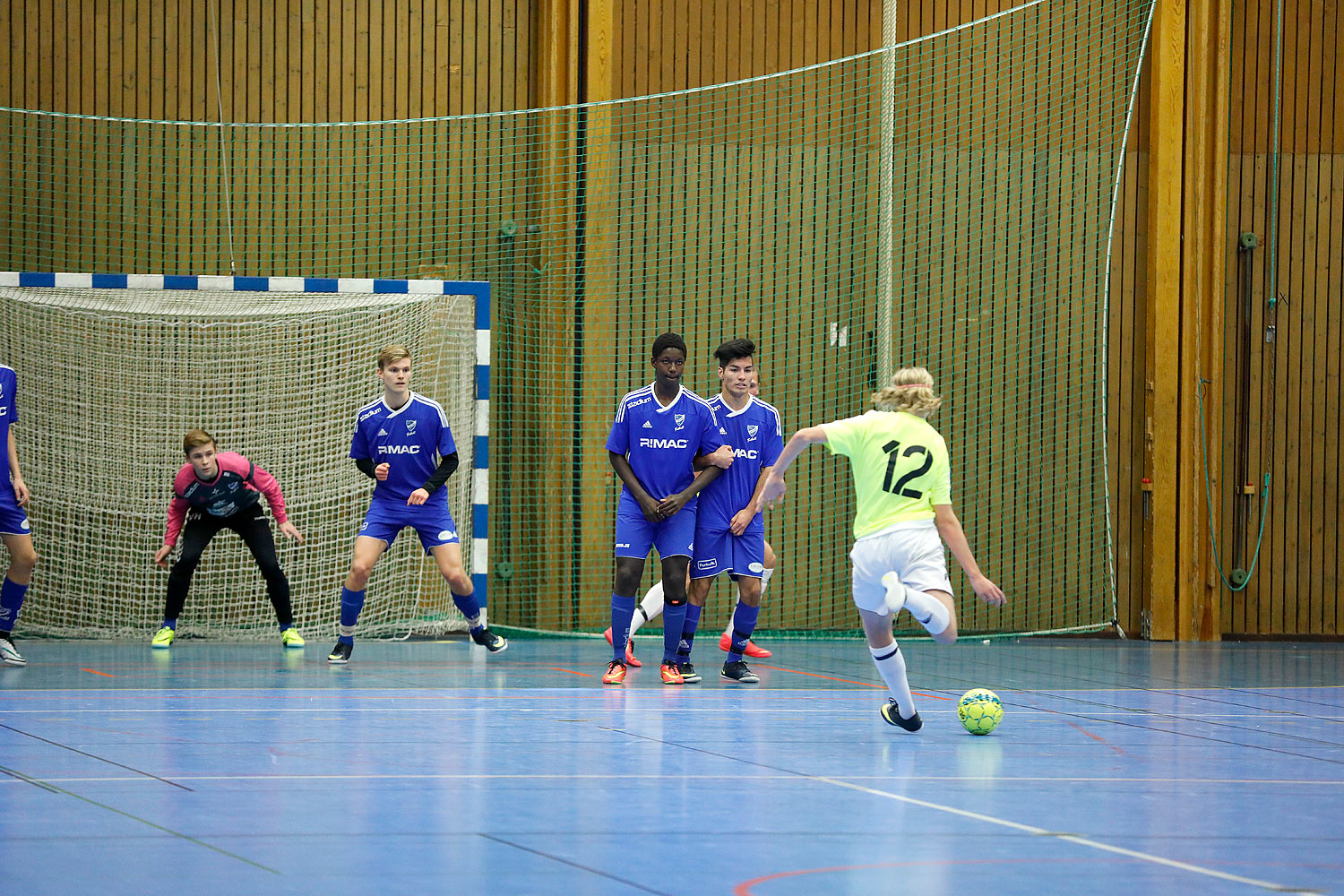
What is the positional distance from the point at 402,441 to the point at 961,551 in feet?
14.6

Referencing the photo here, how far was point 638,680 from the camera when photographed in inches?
372

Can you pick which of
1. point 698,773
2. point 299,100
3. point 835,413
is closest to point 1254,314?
point 835,413

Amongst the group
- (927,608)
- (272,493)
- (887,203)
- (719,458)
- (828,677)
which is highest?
(887,203)

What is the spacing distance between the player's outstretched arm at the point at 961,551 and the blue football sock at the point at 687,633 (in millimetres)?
2564

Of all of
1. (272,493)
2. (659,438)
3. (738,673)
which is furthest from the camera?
(272,493)

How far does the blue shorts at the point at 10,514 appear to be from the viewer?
9586mm

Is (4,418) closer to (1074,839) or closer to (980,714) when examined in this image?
(980,714)

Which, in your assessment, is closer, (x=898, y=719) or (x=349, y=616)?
(x=898, y=719)

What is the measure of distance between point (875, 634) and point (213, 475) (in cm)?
582

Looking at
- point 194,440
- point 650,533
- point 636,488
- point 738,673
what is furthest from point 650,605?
point 194,440

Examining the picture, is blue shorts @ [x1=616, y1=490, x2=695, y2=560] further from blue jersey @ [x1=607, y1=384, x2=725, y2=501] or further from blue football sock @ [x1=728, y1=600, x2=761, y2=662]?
blue football sock @ [x1=728, y1=600, x2=761, y2=662]

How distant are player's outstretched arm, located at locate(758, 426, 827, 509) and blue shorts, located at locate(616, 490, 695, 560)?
1.69 meters

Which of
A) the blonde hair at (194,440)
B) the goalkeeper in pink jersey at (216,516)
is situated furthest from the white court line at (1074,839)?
the blonde hair at (194,440)

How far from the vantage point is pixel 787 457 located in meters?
7.07
